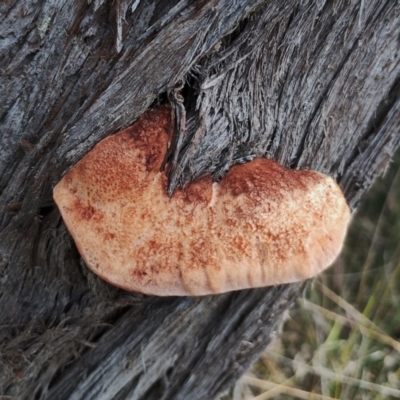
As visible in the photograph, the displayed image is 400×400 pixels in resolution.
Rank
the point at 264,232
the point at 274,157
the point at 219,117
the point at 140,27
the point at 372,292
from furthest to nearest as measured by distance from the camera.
Answer: the point at 372,292 → the point at 274,157 → the point at 219,117 → the point at 140,27 → the point at 264,232

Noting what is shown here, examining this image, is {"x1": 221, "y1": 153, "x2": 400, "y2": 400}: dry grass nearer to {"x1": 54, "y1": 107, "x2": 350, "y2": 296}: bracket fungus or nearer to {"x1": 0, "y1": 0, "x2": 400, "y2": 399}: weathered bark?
{"x1": 0, "y1": 0, "x2": 400, "y2": 399}: weathered bark

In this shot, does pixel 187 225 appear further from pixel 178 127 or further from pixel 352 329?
pixel 352 329

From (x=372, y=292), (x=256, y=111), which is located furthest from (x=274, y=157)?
(x=372, y=292)

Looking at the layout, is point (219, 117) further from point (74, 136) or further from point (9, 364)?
point (9, 364)

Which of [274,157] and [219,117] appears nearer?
[219,117]

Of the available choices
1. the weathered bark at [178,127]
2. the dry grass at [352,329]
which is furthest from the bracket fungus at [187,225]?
the dry grass at [352,329]

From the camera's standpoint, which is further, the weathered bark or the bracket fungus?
the weathered bark

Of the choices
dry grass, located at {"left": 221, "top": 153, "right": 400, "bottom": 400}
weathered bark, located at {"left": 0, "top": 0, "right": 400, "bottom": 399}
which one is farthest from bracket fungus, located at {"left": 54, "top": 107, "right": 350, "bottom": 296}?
dry grass, located at {"left": 221, "top": 153, "right": 400, "bottom": 400}
